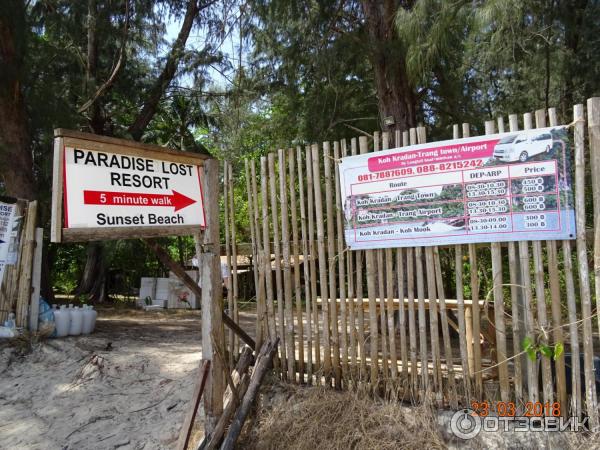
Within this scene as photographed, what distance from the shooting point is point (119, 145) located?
3.12 metres

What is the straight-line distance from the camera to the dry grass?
3381mm

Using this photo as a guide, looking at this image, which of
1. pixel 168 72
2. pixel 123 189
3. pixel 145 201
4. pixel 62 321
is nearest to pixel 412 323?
pixel 145 201

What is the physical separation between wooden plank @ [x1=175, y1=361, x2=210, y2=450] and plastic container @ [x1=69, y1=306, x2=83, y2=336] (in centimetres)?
397

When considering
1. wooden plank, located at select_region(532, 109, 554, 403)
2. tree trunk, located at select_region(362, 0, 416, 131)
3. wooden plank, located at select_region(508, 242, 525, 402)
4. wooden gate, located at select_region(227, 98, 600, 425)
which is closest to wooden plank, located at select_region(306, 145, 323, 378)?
wooden gate, located at select_region(227, 98, 600, 425)

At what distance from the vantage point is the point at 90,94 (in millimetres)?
9602

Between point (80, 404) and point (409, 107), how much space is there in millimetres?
5303

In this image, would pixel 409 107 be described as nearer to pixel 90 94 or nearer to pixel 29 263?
pixel 29 263

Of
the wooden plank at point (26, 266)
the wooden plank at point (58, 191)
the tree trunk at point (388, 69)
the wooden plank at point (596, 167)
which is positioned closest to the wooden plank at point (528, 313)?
the wooden plank at point (596, 167)

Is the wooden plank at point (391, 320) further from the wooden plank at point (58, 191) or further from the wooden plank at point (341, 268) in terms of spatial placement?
the wooden plank at point (58, 191)

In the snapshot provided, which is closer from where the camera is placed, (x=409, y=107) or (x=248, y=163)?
(x=248, y=163)

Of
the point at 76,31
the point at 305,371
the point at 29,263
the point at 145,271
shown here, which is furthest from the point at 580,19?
the point at 145,271

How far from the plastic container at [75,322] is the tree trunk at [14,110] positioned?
2.33 meters

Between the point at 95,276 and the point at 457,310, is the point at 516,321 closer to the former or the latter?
the point at 457,310

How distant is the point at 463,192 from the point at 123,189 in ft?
7.53
